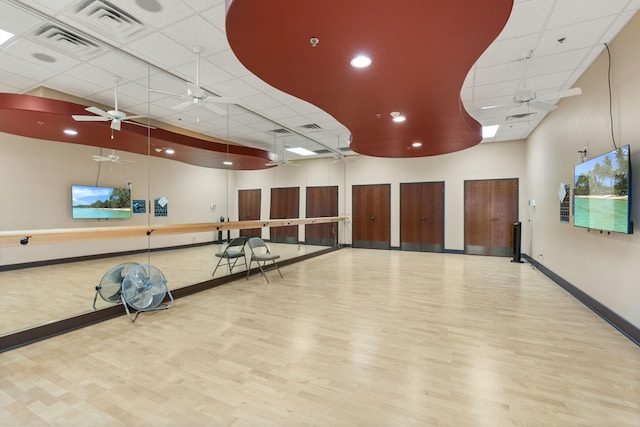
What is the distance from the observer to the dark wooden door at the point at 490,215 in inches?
335

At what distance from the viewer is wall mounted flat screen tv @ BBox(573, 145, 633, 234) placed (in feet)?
10.1

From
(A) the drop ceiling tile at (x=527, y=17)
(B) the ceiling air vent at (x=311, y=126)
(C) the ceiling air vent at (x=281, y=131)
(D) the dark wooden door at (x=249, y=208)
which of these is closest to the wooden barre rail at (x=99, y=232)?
(D) the dark wooden door at (x=249, y=208)

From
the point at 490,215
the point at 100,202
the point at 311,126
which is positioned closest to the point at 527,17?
the point at 311,126

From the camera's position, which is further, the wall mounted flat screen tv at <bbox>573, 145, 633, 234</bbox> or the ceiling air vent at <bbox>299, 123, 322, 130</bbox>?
the ceiling air vent at <bbox>299, 123, 322, 130</bbox>

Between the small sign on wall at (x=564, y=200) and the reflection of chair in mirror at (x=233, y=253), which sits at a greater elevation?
the small sign on wall at (x=564, y=200)

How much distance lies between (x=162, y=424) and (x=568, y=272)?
613 cm

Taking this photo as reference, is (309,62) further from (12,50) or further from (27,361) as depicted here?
(12,50)

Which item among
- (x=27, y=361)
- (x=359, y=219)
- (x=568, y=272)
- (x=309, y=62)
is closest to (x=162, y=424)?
(x=27, y=361)

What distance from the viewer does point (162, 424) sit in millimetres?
1843

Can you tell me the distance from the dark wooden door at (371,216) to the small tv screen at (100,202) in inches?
301

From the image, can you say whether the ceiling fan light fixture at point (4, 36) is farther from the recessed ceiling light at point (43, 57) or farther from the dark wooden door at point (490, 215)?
the dark wooden door at point (490, 215)

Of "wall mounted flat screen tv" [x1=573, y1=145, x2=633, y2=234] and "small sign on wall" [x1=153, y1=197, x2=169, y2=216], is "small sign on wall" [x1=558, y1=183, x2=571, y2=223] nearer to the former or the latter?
"wall mounted flat screen tv" [x1=573, y1=145, x2=633, y2=234]

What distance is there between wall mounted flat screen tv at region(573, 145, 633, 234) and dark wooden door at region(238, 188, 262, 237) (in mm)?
5667

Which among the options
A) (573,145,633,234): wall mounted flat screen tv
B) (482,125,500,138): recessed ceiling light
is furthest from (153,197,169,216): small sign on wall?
(482,125,500,138): recessed ceiling light
